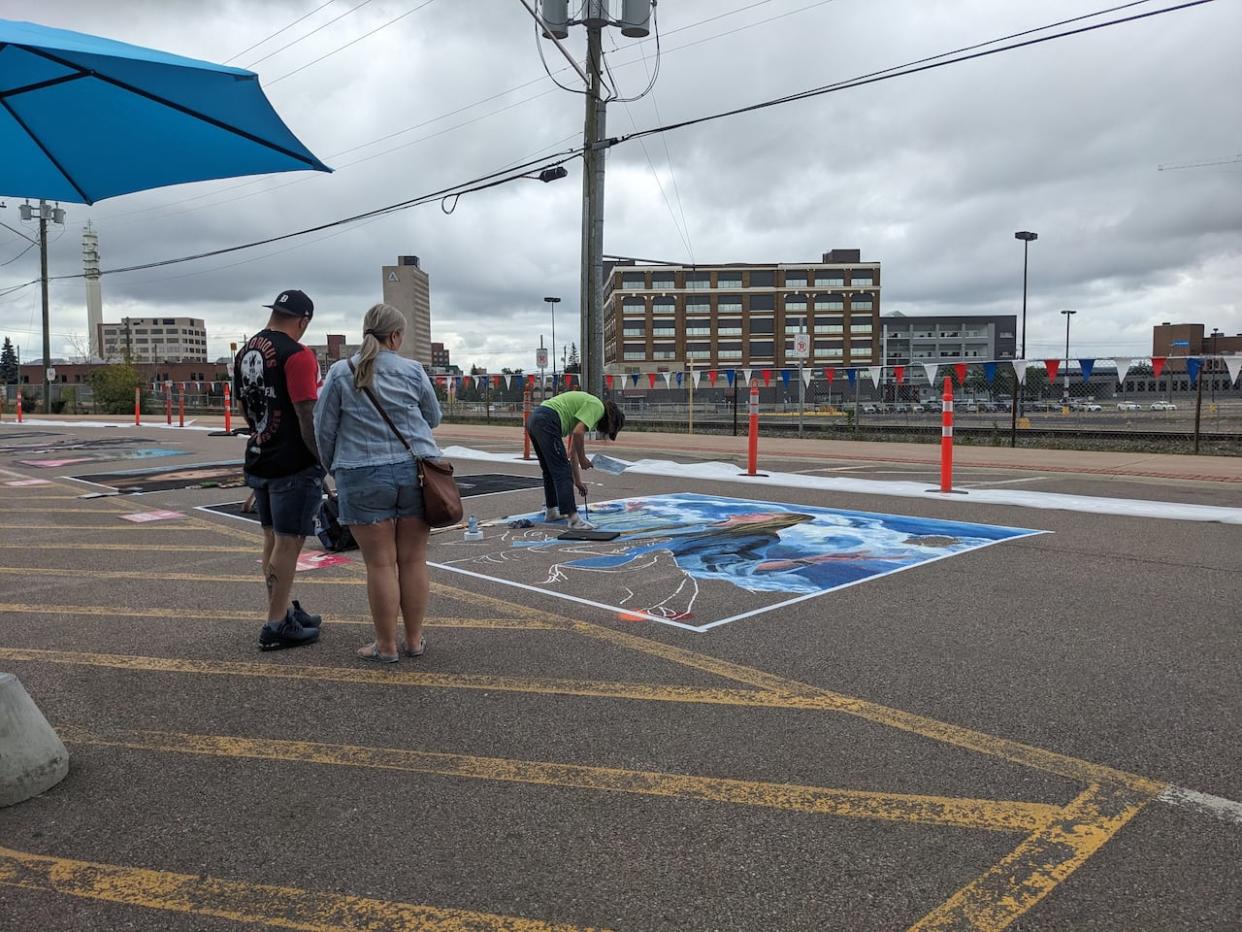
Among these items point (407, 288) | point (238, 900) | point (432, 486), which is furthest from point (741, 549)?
point (407, 288)

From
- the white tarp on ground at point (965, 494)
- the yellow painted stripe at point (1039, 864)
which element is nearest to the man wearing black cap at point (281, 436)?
the yellow painted stripe at point (1039, 864)

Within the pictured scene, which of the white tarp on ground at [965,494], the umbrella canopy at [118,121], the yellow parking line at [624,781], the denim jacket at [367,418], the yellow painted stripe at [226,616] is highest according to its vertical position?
the umbrella canopy at [118,121]

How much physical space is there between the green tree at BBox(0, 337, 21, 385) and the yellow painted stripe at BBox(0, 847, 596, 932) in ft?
494

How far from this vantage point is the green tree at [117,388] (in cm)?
4069

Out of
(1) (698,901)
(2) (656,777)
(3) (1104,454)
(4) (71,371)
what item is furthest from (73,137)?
(4) (71,371)

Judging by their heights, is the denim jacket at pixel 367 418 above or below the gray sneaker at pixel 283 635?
above

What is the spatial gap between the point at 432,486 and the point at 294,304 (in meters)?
1.24

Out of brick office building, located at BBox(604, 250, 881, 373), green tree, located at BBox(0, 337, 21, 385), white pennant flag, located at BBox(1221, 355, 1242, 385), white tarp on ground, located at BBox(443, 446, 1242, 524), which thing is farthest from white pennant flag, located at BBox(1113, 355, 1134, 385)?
green tree, located at BBox(0, 337, 21, 385)

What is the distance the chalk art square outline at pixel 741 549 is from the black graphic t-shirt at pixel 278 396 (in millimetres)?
2041

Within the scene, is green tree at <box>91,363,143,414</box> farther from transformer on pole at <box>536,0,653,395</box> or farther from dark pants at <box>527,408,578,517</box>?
dark pants at <box>527,408,578,517</box>

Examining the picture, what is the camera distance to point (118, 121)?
3.85 m

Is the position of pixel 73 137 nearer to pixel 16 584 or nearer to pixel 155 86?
pixel 155 86

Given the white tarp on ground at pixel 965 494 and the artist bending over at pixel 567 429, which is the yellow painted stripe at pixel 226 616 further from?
the white tarp on ground at pixel 965 494

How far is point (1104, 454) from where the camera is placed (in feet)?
53.5
